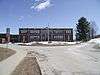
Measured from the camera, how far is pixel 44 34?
144000 millimetres

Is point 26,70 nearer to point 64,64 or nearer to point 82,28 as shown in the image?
point 64,64

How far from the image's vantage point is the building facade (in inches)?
5635

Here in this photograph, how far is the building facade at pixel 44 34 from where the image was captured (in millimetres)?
143125

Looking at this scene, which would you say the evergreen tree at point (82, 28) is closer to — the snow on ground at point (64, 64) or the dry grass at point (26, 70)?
the snow on ground at point (64, 64)

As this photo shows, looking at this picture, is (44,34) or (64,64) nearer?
(64,64)

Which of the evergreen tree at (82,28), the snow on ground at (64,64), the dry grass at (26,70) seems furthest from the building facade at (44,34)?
the dry grass at (26,70)

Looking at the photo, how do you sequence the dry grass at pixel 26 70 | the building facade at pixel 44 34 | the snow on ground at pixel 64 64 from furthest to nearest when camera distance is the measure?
the building facade at pixel 44 34 < the snow on ground at pixel 64 64 < the dry grass at pixel 26 70

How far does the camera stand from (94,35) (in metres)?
138

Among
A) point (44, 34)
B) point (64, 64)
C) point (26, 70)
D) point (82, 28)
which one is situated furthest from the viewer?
point (44, 34)

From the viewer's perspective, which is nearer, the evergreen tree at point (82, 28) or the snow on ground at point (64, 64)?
the snow on ground at point (64, 64)

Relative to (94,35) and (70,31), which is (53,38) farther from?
(94,35)

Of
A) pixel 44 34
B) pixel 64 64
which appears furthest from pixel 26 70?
pixel 44 34

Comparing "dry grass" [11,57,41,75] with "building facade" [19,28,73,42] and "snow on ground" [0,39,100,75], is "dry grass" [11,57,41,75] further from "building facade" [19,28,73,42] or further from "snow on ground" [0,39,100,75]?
"building facade" [19,28,73,42]

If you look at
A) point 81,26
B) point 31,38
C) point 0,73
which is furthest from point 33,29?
point 0,73
